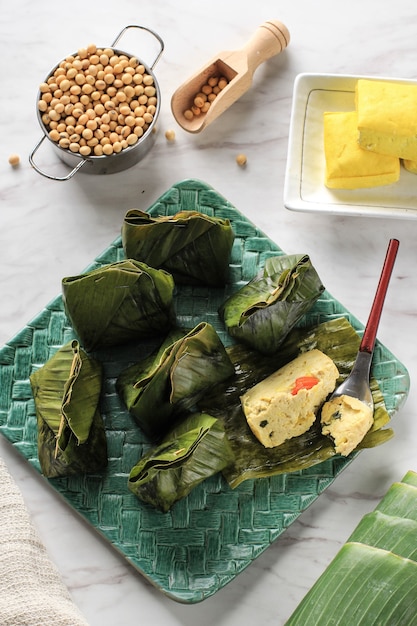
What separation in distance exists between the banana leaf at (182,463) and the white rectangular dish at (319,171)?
60 centimetres

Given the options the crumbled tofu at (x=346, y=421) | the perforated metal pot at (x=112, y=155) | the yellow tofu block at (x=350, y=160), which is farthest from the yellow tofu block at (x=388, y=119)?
the crumbled tofu at (x=346, y=421)

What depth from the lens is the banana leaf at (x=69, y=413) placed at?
180 centimetres

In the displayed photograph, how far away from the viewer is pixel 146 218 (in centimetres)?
Answer: 189

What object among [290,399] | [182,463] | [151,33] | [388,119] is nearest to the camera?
[182,463]

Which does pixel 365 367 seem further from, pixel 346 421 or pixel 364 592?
pixel 364 592

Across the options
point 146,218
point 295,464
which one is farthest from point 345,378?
point 146,218

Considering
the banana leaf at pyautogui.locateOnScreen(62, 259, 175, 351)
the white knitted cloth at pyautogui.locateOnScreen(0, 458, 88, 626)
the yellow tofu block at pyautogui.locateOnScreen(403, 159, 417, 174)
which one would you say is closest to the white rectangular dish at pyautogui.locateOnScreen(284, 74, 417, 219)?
the yellow tofu block at pyautogui.locateOnScreen(403, 159, 417, 174)

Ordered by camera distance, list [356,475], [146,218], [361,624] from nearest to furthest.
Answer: [361,624]
[146,218]
[356,475]

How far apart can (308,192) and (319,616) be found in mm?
979

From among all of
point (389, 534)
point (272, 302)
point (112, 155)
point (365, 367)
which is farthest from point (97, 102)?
point (389, 534)

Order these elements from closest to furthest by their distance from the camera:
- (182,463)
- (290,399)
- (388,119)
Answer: (182,463)
(290,399)
(388,119)

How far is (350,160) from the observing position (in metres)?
2.01

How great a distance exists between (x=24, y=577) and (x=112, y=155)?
0.96 m

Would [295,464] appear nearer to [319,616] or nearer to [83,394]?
[319,616]
